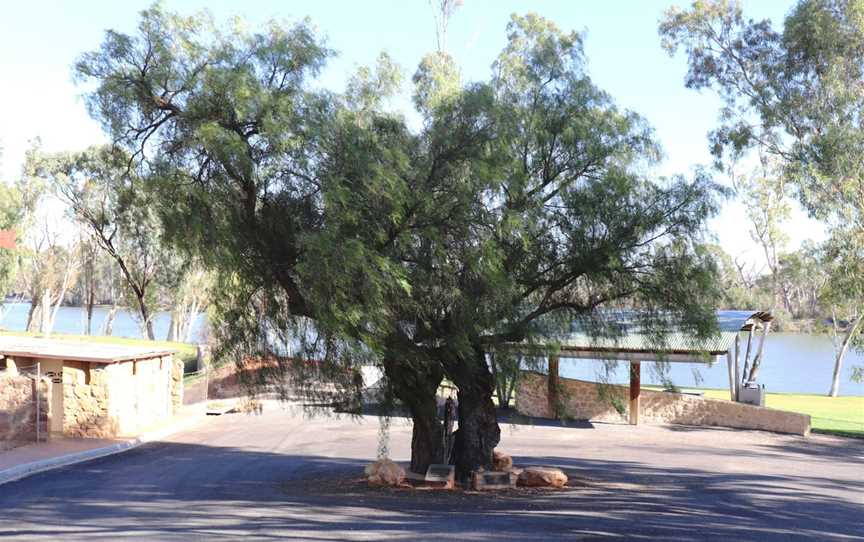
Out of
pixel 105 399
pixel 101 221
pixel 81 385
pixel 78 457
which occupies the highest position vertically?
pixel 101 221

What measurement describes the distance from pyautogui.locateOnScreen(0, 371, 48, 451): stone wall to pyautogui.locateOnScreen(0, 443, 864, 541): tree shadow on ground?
2323 millimetres

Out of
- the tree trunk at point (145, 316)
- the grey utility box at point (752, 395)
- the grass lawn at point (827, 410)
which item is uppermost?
the tree trunk at point (145, 316)

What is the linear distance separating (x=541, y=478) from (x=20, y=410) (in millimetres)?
12250

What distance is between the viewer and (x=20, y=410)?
21.8m

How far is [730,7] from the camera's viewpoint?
101 ft

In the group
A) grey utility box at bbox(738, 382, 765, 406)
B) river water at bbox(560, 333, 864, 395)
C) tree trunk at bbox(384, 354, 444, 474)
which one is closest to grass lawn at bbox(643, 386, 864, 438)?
grey utility box at bbox(738, 382, 765, 406)

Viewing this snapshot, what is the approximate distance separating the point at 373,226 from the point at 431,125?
2.23 metres

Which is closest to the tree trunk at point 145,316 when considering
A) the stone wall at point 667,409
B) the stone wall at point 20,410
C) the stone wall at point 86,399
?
the stone wall at point 86,399

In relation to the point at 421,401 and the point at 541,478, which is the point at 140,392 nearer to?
the point at 421,401

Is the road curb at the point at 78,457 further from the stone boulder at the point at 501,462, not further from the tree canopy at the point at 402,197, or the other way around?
the stone boulder at the point at 501,462

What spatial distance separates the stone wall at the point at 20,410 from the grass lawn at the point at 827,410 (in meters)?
22.1

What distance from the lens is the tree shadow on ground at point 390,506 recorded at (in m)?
12.7

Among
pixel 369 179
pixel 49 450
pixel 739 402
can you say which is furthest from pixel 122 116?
pixel 739 402

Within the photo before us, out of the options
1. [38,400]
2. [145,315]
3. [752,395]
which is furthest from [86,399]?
[145,315]
